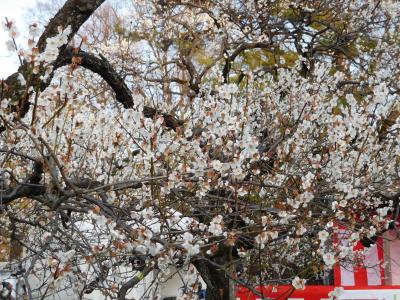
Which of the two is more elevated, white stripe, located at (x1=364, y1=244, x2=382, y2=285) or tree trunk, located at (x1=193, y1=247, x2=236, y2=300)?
white stripe, located at (x1=364, y1=244, x2=382, y2=285)

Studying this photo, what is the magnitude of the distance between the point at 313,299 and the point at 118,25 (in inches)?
364

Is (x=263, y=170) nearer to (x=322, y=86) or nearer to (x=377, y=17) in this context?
(x=322, y=86)

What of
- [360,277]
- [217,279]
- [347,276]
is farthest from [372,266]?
[217,279]

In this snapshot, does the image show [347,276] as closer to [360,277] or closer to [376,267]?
[360,277]

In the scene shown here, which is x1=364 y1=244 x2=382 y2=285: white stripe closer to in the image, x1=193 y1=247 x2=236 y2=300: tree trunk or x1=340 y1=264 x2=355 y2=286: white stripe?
x1=340 y1=264 x2=355 y2=286: white stripe

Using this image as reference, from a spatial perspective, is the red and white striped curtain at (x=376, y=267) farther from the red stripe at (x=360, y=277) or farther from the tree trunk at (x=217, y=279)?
the tree trunk at (x=217, y=279)

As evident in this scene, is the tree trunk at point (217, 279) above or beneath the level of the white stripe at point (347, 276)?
beneath

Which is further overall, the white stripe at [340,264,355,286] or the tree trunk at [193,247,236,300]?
the white stripe at [340,264,355,286]

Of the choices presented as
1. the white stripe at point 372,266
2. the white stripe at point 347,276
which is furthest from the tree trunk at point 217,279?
the white stripe at point 372,266

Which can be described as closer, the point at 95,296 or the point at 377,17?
the point at 377,17

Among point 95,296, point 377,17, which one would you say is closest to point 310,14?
point 377,17

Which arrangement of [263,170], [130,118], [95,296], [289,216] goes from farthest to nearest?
[95,296] < [263,170] < [130,118] < [289,216]

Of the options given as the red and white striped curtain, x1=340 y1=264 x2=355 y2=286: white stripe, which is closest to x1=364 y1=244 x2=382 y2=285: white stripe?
the red and white striped curtain

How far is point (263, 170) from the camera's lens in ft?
15.4
